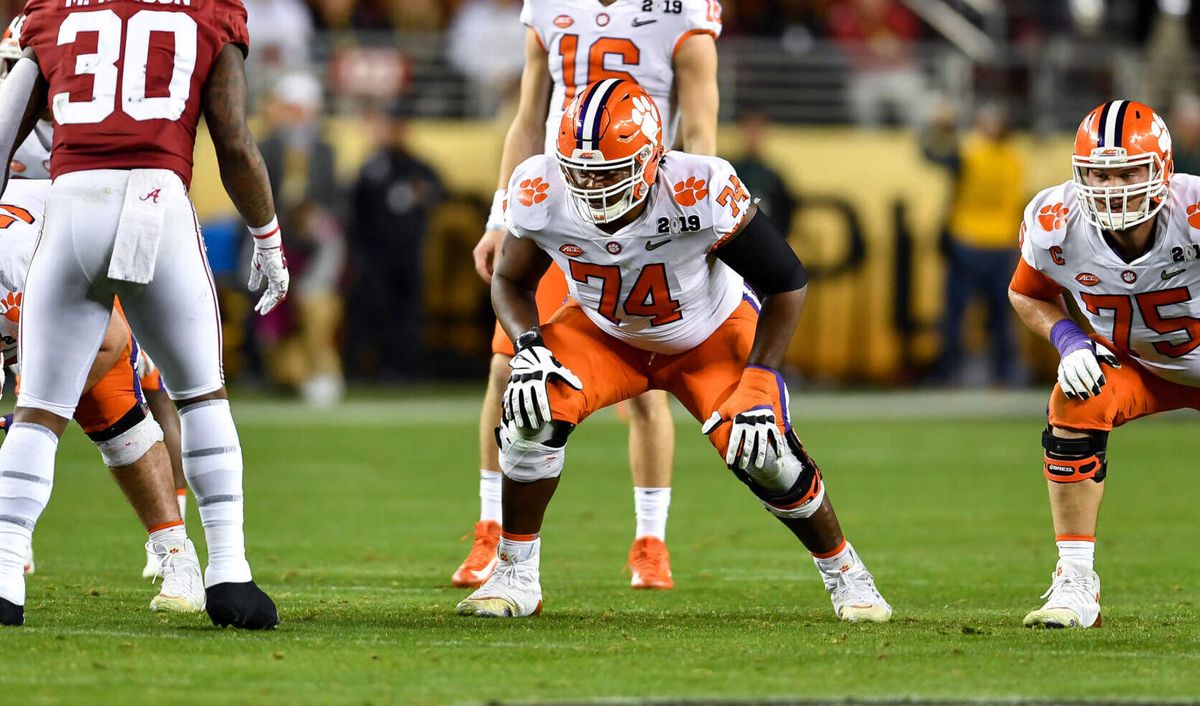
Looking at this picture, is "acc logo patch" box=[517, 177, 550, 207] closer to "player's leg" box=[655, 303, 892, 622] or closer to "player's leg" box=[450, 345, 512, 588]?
"player's leg" box=[655, 303, 892, 622]

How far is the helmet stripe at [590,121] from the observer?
5629mm

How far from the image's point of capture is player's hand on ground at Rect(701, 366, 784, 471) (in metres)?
5.59

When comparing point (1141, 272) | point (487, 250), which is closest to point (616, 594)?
point (487, 250)

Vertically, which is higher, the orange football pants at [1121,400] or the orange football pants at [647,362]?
the orange football pants at [647,362]

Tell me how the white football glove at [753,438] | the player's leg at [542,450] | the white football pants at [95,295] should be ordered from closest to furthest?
1. the white football pants at [95,295]
2. the white football glove at [753,438]
3. the player's leg at [542,450]

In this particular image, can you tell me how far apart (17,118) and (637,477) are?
105 inches

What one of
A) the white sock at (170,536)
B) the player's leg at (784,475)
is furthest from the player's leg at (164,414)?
the player's leg at (784,475)

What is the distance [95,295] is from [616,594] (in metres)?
2.22

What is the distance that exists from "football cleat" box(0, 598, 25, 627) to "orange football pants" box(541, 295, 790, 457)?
5.88 feet

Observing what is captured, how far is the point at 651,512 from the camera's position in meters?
7.00

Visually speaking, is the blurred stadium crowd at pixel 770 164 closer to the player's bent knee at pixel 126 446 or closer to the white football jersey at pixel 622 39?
the white football jersey at pixel 622 39

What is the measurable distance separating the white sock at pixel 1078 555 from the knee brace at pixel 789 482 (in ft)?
2.58

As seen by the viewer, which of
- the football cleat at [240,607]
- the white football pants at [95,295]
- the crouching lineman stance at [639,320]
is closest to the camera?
the white football pants at [95,295]

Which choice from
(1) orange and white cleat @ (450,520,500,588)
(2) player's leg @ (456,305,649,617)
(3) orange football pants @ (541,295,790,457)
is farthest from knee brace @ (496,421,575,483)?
(1) orange and white cleat @ (450,520,500,588)
